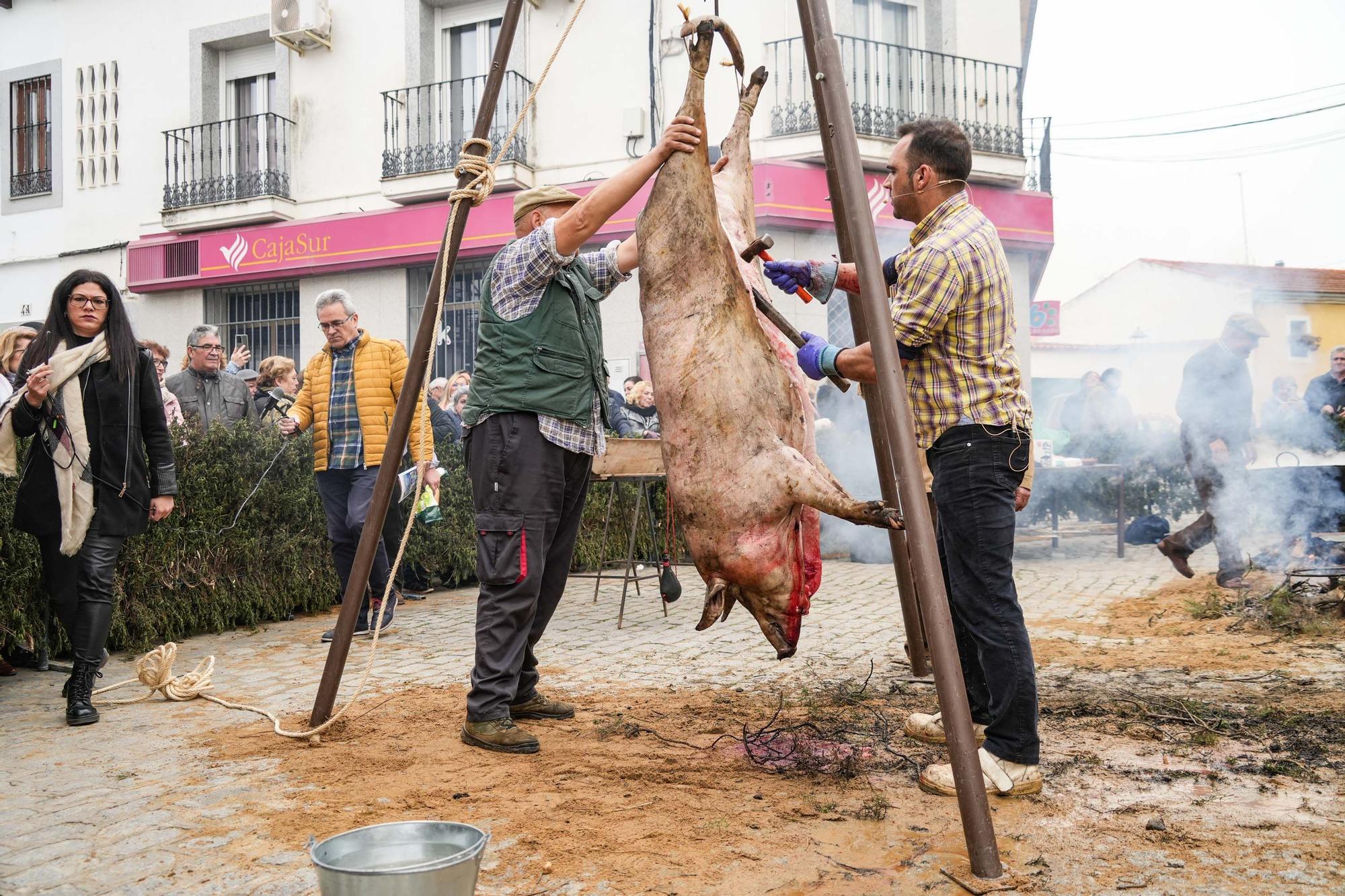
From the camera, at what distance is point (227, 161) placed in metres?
18.1

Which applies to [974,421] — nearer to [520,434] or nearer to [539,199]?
[520,434]

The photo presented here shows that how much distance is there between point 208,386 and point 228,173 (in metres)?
11.2

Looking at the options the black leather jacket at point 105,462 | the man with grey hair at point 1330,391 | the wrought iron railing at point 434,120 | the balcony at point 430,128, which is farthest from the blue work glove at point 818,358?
the wrought iron railing at point 434,120

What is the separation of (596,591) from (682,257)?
5.22 meters

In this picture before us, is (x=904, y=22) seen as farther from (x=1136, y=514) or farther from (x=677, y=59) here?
(x=1136, y=514)

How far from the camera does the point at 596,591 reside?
8570 millimetres

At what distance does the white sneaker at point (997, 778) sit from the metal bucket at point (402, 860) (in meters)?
1.76

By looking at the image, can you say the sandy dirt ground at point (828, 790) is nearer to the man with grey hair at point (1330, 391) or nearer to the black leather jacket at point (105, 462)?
the black leather jacket at point (105, 462)

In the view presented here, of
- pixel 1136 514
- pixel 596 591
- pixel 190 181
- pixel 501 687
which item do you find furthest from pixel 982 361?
pixel 190 181

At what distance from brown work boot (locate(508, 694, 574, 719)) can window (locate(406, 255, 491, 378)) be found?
40.2 feet

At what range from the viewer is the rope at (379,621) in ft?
13.7

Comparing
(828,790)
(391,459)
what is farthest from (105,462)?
(828,790)

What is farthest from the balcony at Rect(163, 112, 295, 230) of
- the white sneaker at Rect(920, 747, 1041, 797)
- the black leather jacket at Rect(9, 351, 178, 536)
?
the white sneaker at Rect(920, 747, 1041, 797)

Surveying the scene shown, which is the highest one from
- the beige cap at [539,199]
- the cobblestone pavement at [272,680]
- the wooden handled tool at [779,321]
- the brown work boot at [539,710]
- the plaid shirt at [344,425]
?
the beige cap at [539,199]
